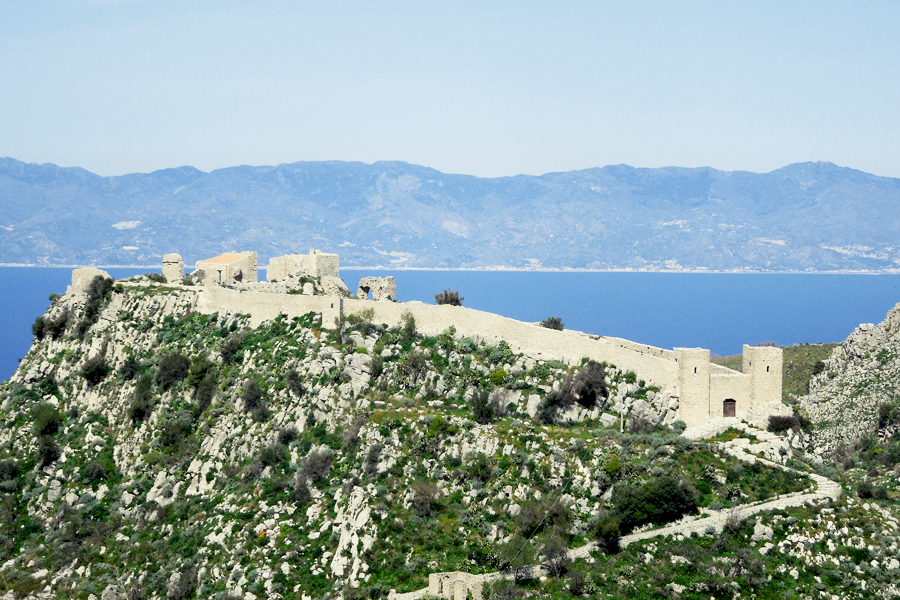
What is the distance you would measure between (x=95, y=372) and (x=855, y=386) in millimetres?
46431

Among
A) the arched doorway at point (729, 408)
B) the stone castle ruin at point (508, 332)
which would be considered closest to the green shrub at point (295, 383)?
the stone castle ruin at point (508, 332)

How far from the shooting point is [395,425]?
43.5 meters

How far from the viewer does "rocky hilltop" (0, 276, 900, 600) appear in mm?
34812

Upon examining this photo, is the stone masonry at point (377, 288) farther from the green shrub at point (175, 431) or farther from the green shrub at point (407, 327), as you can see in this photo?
the green shrub at point (175, 431)

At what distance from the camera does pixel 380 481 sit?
1599 inches

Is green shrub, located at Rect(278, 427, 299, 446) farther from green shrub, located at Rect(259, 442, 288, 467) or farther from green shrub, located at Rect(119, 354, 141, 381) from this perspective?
green shrub, located at Rect(119, 354, 141, 381)

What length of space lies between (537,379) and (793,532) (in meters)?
14.5

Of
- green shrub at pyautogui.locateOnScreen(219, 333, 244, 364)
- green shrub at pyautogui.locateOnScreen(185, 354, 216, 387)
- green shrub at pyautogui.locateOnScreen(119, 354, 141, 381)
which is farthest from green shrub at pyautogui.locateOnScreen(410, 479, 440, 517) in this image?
green shrub at pyautogui.locateOnScreen(119, 354, 141, 381)

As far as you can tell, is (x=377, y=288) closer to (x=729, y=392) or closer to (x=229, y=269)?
(x=229, y=269)

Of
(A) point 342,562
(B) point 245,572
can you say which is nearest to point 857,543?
(A) point 342,562

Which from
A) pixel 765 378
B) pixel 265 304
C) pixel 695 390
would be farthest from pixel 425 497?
pixel 265 304

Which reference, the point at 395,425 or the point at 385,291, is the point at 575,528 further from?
the point at 385,291

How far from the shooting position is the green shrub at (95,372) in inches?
2172

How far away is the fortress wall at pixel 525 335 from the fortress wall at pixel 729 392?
1821 millimetres
